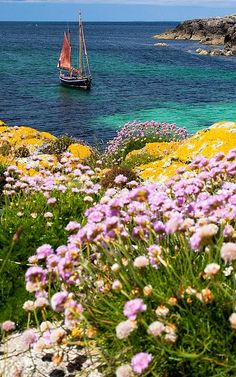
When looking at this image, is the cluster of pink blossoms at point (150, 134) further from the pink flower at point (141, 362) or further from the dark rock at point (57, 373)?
the pink flower at point (141, 362)

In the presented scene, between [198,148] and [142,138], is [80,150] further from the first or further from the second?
[198,148]

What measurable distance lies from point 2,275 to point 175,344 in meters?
2.42

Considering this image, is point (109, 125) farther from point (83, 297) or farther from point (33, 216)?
point (83, 297)

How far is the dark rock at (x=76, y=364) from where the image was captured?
3973mm

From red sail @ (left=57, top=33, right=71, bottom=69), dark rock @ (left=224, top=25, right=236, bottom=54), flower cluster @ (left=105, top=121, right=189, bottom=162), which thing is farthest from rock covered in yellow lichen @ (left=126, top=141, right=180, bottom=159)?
dark rock @ (left=224, top=25, right=236, bottom=54)

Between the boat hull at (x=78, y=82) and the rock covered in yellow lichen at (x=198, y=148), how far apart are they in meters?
48.9

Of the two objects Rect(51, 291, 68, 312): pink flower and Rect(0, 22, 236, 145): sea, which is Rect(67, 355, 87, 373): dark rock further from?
Rect(0, 22, 236, 145): sea

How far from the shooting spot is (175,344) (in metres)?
3.28

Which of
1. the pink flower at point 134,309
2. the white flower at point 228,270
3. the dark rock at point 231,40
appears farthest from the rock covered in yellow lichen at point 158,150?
the dark rock at point 231,40

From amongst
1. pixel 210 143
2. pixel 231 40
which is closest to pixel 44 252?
pixel 210 143

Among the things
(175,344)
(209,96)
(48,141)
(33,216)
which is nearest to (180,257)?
(175,344)

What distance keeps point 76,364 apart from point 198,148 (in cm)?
698

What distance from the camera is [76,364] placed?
4.01m

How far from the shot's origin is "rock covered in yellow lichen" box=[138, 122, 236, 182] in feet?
32.3
